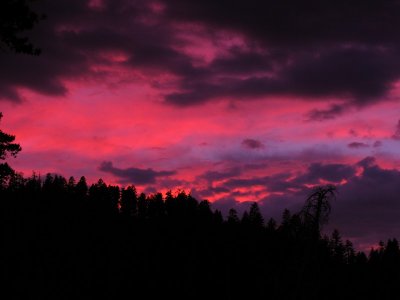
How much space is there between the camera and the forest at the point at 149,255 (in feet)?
313

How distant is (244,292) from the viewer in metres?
101

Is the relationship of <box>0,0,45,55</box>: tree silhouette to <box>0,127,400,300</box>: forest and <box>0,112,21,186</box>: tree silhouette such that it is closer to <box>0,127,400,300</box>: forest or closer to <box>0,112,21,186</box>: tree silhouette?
<box>0,112,21,186</box>: tree silhouette

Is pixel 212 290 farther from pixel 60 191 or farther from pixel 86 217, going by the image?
pixel 60 191

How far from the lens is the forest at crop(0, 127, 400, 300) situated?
95500 millimetres

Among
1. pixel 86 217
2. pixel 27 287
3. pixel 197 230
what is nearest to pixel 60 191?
pixel 86 217

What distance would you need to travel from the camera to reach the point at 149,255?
120 m

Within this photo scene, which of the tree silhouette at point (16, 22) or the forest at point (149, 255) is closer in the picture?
the tree silhouette at point (16, 22)

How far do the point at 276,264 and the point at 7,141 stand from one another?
296ft

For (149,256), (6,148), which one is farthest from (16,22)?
(149,256)

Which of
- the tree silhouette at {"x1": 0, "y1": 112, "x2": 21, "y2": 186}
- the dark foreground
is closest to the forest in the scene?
the dark foreground

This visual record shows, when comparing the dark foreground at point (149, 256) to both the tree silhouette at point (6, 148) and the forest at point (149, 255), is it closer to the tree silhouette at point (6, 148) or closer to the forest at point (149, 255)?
the forest at point (149, 255)

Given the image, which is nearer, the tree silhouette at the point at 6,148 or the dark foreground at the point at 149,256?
the tree silhouette at the point at 6,148

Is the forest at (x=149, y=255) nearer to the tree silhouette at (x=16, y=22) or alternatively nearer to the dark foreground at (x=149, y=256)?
the dark foreground at (x=149, y=256)

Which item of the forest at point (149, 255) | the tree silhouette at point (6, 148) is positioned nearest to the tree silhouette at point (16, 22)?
the tree silhouette at point (6, 148)
